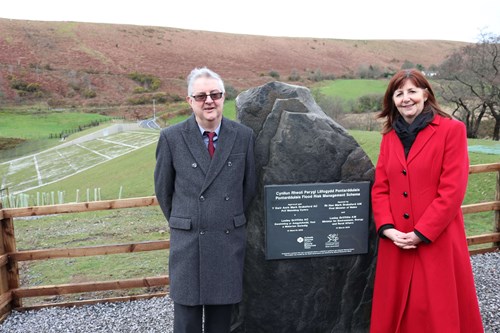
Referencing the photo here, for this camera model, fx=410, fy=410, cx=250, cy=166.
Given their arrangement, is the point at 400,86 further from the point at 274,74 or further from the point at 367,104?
the point at 274,74

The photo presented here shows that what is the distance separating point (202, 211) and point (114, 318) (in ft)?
9.25

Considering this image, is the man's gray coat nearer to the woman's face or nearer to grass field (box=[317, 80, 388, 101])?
the woman's face

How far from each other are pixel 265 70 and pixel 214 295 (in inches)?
941

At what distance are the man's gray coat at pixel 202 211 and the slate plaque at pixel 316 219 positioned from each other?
0.65m

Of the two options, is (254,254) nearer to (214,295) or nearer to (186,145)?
(214,295)

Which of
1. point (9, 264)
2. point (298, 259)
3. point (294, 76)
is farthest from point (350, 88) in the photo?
point (298, 259)

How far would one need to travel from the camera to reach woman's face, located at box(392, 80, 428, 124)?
2773 mm

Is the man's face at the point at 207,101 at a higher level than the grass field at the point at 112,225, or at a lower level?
higher

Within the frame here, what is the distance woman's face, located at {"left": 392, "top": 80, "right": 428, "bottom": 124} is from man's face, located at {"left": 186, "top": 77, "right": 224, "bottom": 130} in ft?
3.99

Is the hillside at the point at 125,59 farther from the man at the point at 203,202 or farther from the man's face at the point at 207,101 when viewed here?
the man's face at the point at 207,101

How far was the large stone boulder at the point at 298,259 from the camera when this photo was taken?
3406 millimetres

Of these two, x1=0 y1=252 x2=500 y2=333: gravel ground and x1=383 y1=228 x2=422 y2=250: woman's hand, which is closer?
x1=383 y1=228 x2=422 y2=250: woman's hand

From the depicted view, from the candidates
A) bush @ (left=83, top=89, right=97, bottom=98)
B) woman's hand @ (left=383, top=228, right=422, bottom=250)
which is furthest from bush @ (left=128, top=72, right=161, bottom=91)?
woman's hand @ (left=383, top=228, right=422, bottom=250)

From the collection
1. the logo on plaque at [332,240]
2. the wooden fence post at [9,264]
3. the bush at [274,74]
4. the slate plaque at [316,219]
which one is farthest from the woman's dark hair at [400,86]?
the bush at [274,74]
